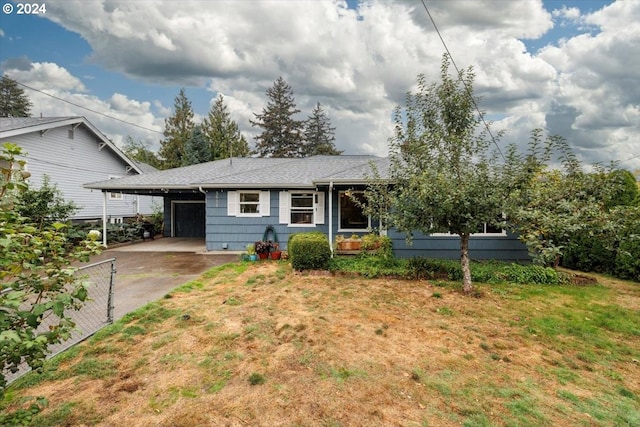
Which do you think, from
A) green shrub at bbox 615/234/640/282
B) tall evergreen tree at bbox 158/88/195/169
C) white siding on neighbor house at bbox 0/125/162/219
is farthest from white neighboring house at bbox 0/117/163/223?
green shrub at bbox 615/234/640/282

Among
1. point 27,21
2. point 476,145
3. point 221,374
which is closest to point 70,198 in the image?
point 27,21

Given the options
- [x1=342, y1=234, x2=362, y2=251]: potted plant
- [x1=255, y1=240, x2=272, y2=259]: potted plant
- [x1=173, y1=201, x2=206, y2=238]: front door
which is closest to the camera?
[x1=342, y1=234, x2=362, y2=251]: potted plant

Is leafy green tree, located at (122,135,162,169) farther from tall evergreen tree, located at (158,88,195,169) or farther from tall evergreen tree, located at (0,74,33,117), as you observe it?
tall evergreen tree, located at (0,74,33,117)

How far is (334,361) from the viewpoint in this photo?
3.72m

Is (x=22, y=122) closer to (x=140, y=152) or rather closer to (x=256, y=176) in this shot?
(x=256, y=176)

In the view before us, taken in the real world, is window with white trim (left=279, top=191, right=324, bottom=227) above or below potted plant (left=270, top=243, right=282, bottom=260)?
above

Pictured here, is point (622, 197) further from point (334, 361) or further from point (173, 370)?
point (173, 370)

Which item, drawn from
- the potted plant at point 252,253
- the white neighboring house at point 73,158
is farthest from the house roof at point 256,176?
the potted plant at point 252,253

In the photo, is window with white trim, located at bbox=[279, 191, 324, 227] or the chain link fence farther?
window with white trim, located at bbox=[279, 191, 324, 227]

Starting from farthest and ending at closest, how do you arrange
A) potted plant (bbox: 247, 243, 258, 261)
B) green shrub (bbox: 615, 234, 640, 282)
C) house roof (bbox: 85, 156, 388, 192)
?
house roof (bbox: 85, 156, 388, 192) < potted plant (bbox: 247, 243, 258, 261) < green shrub (bbox: 615, 234, 640, 282)

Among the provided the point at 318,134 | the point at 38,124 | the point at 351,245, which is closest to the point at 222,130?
the point at 318,134

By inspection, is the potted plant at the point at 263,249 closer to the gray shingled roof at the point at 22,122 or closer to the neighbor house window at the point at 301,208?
the neighbor house window at the point at 301,208

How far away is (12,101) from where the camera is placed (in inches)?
1388

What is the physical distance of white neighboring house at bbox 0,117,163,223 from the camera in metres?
12.8
